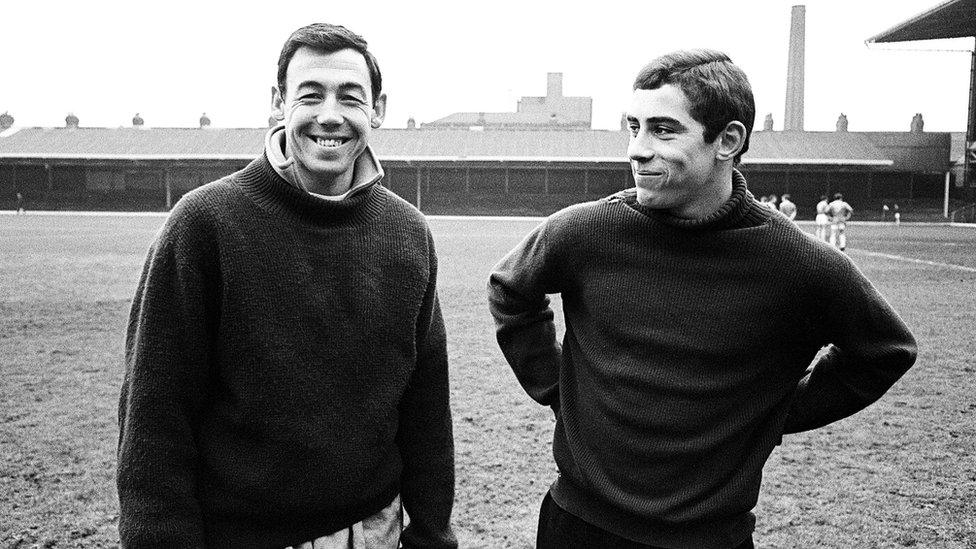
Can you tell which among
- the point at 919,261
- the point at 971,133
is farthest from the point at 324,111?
the point at 971,133

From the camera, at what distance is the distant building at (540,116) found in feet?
214

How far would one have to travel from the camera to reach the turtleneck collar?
2012 mm

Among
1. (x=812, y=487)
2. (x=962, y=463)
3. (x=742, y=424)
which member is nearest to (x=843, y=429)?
(x=962, y=463)

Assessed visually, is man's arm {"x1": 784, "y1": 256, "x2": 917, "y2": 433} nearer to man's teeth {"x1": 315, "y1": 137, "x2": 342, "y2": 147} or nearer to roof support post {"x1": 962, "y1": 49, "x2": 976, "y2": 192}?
man's teeth {"x1": 315, "y1": 137, "x2": 342, "y2": 147}

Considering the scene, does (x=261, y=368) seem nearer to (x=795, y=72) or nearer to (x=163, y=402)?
(x=163, y=402)

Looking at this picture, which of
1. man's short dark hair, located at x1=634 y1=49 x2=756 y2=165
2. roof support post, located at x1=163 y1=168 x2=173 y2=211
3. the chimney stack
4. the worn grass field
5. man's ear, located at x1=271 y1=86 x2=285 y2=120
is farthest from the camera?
the chimney stack

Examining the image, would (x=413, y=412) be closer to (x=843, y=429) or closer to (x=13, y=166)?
(x=843, y=429)

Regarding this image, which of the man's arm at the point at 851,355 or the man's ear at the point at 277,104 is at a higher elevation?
the man's ear at the point at 277,104

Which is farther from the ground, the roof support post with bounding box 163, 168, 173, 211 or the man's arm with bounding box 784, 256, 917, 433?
the man's arm with bounding box 784, 256, 917, 433

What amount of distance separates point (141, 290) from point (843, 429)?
483cm

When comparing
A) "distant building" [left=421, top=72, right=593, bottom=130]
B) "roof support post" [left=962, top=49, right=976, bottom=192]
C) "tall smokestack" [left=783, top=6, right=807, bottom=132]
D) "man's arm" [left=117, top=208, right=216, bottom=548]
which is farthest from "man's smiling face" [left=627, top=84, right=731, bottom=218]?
"tall smokestack" [left=783, top=6, right=807, bottom=132]

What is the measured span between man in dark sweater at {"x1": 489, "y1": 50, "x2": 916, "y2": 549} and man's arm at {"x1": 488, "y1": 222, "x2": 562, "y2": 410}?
210 millimetres

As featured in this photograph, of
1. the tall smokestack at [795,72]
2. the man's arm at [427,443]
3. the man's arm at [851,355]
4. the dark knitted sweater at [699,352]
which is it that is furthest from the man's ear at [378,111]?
the tall smokestack at [795,72]

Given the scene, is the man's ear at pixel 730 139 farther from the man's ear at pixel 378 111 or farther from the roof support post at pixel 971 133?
the roof support post at pixel 971 133
